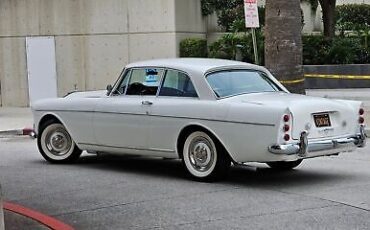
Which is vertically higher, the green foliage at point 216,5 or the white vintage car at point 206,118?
the green foliage at point 216,5

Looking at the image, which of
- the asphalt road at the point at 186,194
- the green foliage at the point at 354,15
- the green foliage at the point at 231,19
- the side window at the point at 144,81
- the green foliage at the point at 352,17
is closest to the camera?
the asphalt road at the point at 186,194

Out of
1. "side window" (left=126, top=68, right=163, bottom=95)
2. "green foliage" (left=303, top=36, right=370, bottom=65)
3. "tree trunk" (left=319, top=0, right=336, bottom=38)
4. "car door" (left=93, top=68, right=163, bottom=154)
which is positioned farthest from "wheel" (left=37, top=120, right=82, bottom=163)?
"tree trunk" (left=319, top=0, right=336, bottom=38)

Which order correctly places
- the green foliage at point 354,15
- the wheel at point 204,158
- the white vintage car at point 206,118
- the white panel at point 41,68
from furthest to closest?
the green foliage at point 354,15, the white panel at point 41,68, the wheel at point 204,158, the white vintage car at point 206,118

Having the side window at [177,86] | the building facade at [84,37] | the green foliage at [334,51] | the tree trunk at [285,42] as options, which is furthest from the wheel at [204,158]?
the green foliage at [334,51]

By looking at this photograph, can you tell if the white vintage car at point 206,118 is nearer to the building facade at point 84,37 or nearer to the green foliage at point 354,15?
the building facade at point 84,37

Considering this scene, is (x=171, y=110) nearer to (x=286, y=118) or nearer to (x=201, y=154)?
(x=201, y=154)

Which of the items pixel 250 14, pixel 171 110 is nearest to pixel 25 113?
pixel 250 14

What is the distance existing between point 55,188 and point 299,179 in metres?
3.13

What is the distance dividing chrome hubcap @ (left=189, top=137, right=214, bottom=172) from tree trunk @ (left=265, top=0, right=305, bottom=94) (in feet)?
19.0

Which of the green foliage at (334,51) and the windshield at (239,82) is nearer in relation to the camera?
the windshield at (239,82)

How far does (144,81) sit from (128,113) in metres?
0.52

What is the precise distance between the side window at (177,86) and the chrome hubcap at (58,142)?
2.10 metres

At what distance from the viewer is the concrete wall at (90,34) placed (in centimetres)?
2108

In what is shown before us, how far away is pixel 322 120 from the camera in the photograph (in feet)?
28.3
